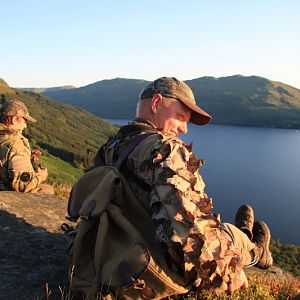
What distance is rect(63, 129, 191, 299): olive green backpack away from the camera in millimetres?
3502

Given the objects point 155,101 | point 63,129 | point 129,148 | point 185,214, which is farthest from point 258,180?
point 185,214

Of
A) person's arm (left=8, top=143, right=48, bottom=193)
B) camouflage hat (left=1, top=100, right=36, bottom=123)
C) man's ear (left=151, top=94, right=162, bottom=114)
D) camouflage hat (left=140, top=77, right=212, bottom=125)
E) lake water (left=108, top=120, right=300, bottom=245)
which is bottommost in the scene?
lake water (left=108, top=120, right=300, bottom=245)

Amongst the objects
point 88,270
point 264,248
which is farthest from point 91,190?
point 264,248

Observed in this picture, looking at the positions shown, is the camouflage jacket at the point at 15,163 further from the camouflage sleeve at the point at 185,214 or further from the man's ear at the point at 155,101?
the camouflage sleeve at the point at 185,214

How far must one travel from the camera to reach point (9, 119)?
27.6 ft

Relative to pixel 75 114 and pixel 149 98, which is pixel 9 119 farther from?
pixel 75 114

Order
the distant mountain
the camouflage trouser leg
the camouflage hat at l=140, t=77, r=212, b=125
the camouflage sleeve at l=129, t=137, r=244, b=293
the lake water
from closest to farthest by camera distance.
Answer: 1. the camouflage sleeve at l=129, t=137, r=244, b=293
2. the camouflage hat at l=140, t=77, r=212, b=125
3. the camouflage trouser leg
4. the lake water
5. the distant mountain

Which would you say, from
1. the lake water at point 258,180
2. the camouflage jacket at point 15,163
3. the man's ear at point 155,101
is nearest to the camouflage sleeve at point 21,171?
the camouflage jacket at point 15,163

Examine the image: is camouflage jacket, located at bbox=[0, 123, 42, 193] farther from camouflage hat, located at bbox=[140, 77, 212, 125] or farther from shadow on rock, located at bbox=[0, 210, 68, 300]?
camouflage hat, located at bbox=[140, 77, 212, 125]

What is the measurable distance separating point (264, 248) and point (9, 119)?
538 centimetres

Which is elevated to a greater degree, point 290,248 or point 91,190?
point 91,190

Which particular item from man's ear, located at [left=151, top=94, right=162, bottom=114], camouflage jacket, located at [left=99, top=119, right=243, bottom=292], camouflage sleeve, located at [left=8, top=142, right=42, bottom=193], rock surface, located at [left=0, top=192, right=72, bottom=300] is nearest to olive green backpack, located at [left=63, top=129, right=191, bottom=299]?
camouflage jacket, located at [left=99, top=119, right=243, bottom=292]

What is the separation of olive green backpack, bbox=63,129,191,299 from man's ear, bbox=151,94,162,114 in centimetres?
35

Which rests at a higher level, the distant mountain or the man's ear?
the man's ear
